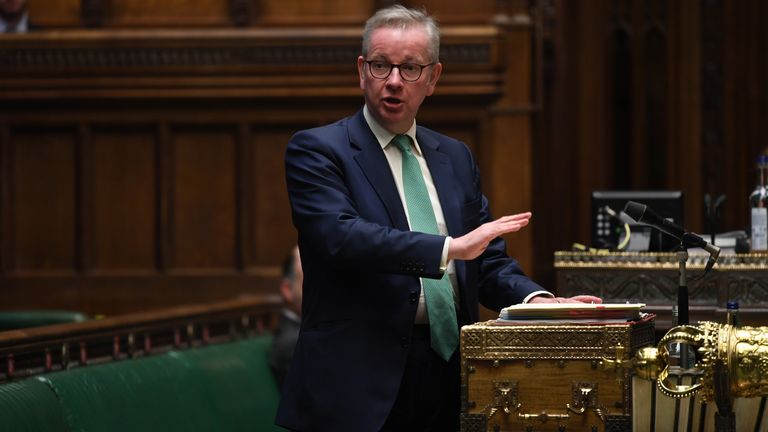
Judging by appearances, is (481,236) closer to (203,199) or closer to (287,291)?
(287,291)

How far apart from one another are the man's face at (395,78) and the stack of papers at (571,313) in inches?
22.7

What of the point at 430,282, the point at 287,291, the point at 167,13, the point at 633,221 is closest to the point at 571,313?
the point at 430,282

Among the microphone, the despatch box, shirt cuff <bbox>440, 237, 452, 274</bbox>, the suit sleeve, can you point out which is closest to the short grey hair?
the suit sleeve

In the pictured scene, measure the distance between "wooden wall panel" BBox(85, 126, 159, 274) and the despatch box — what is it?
14.0ft

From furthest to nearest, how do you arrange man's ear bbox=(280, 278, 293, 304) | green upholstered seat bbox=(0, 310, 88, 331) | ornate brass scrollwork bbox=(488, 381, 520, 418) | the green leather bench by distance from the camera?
man's ear bbox=(280, 278, 293, 304) → green upholstered seat bbox=(0, 310, 88, 331) → the green leather bench → ornate brass scrollwork bbox=(488, 381, 520, 418)

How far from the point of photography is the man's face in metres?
3.30

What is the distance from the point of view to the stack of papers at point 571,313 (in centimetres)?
308

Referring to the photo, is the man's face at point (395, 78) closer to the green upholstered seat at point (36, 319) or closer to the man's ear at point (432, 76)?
the man's ear at point (432, 76)

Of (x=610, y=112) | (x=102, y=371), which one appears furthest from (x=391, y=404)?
(x=610, y=112)

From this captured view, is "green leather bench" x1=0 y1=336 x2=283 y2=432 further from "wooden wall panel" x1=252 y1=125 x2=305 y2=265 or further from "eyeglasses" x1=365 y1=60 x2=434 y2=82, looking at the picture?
"eyeglasses" x1=365 y1=60 x2=434 y2=82

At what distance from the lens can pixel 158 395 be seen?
15.6ft

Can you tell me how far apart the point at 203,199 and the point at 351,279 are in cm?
398

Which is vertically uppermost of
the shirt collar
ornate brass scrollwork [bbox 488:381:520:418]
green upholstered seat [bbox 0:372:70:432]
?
the shirt collar

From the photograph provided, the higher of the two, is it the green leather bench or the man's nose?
the man's nose
